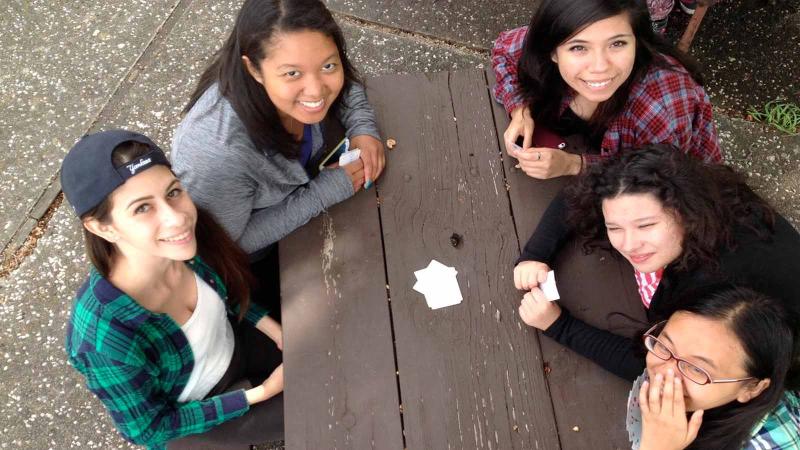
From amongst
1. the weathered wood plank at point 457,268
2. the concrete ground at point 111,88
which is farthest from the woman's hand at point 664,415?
the concrete ground at point 111,88

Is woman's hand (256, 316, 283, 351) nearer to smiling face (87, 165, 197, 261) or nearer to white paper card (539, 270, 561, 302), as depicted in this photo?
smiling face (87, 165, 197, 261)

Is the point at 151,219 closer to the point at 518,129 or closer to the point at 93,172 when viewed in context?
the point at 93,172

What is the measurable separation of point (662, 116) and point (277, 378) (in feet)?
5.20

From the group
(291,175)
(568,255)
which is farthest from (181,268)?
(568,255)

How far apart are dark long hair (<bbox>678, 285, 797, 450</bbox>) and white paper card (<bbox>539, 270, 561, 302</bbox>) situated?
0.36m

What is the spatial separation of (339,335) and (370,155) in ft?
2.08

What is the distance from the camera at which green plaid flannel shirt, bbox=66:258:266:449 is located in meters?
1.61

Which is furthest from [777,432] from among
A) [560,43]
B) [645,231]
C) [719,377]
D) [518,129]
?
[560,43]

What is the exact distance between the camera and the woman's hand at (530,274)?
1828 mm

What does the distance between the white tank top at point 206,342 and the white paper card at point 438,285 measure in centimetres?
67

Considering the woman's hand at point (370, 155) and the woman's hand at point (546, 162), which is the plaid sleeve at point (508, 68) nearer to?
the woman's hand at point (546, 162)

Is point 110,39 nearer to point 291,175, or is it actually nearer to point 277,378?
point 291,175

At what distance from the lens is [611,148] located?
223cm

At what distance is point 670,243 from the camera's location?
5.89 ft
